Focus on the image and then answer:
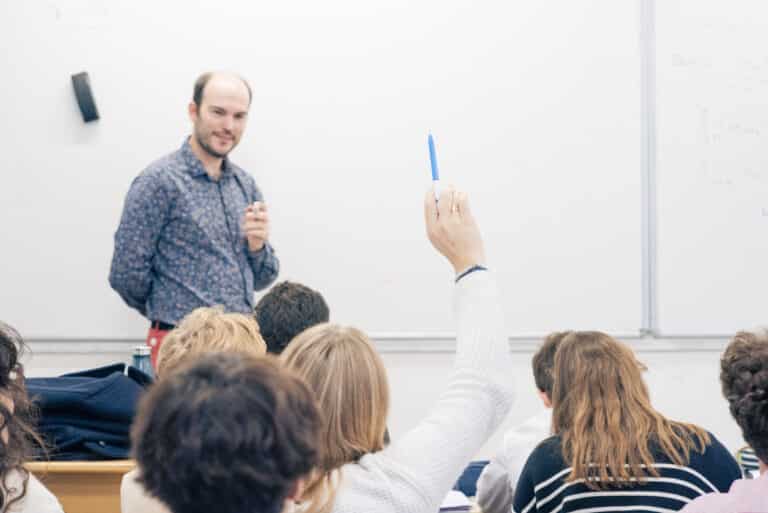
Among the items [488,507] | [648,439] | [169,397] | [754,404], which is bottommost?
[488,507]

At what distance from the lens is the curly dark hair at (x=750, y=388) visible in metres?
1.97

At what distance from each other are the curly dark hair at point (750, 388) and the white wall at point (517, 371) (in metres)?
2.18

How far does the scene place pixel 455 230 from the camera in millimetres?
1617

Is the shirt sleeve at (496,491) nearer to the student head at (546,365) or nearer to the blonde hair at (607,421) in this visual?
the student head at (546,365)

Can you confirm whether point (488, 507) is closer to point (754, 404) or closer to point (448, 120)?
point (754, 404)

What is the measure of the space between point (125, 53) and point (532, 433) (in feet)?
7.32

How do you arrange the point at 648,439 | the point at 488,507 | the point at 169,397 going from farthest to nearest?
1. the point at 488,507
2. the point at 648,439
3. the point at 169,397

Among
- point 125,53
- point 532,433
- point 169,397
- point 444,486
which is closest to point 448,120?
point 125,53

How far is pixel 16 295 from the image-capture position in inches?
166

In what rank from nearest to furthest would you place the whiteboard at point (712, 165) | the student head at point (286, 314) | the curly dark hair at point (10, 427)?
the curly dark hair at point (10, 427), the student head at point (286, 314), the whiteboard at point (712, 165)

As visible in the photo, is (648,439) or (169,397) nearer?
(169,397)

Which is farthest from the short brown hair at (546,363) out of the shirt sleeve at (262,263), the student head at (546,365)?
the shirt sleeve at (262,263)

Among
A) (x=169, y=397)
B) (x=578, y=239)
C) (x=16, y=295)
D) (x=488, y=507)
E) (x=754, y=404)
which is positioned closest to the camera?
(x=169, y=397)

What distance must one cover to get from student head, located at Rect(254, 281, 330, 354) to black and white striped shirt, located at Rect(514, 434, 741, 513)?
779 mm
